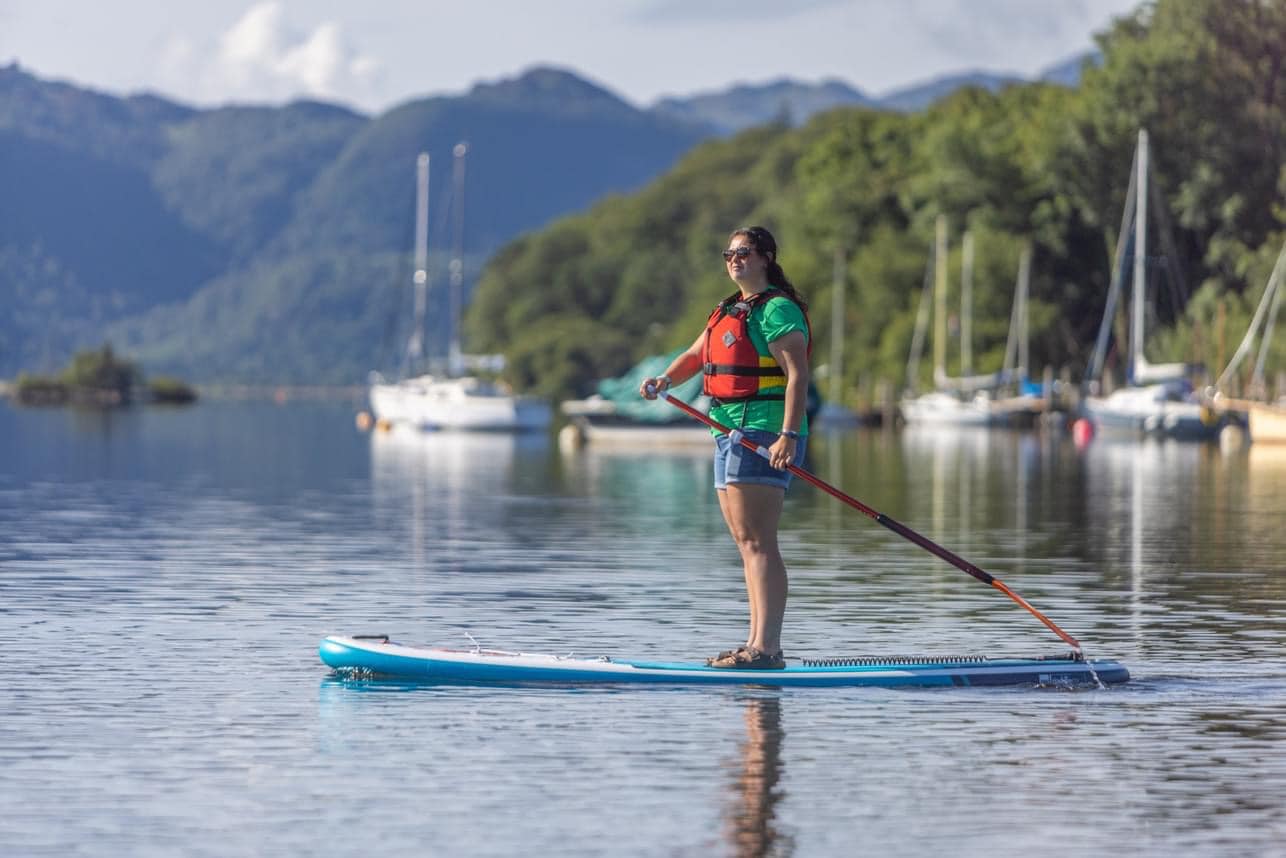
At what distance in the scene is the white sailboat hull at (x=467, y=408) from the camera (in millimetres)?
96062

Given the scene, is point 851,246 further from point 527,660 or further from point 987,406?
point 527,660

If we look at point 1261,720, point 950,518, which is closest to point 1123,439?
point 950,518

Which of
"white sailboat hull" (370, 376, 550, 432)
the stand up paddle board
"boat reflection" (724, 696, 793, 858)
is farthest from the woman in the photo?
"white sailboat hull" (370, 376, 550, 432)

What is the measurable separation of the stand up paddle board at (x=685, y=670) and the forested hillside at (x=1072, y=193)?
69720mm

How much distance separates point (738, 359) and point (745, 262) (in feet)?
1.99

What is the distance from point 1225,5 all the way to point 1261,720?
321ft

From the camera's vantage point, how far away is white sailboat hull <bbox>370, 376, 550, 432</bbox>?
96.1 metres

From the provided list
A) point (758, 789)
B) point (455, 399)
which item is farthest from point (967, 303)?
point (758, 789)

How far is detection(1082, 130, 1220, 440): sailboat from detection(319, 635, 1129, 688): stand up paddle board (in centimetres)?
6564

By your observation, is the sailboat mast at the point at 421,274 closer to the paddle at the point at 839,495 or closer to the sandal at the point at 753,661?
the paddle at the point at 839,495

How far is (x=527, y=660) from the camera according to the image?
51.9 ft

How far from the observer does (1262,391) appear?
80.4 m

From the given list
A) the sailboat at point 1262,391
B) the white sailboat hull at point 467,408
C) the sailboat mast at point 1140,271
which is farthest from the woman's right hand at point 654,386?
the white sailboat hull at point 467,408

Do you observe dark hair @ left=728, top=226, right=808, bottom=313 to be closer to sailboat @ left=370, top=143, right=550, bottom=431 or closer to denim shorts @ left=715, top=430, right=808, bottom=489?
denim shorts @ left=715, top=430, right=808, bottom=489
